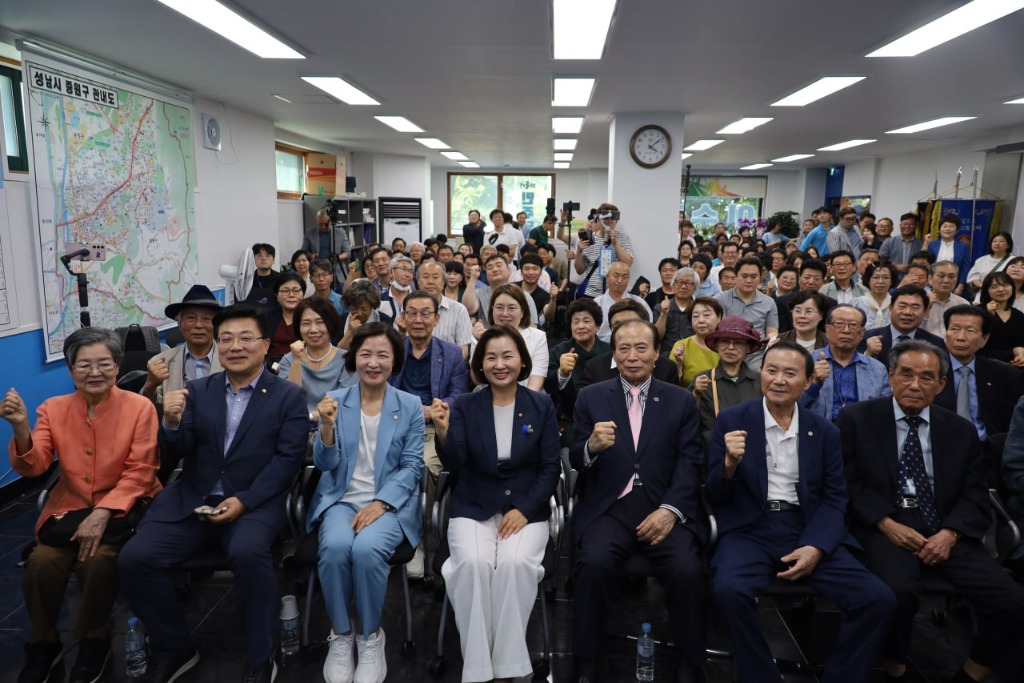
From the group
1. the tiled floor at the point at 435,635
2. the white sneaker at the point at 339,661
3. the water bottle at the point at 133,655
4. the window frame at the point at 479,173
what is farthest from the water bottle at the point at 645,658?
the window frame at the point at 479,173

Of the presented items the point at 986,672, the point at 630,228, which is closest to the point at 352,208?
the point at 630,228

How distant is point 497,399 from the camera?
296 centimetres

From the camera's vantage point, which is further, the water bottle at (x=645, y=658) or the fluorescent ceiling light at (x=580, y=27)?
the fluorescent ceiling light at (x=580, y=27)

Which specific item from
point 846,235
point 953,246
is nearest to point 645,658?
point 846,235

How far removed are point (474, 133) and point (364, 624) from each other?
29.7ft

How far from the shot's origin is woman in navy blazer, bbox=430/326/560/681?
248 centimetres

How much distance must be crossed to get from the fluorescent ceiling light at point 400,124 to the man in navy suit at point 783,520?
7.39 metres

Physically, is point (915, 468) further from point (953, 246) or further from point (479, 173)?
point (479, 173)

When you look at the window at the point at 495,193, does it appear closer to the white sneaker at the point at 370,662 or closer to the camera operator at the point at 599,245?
the camera operator at the point at 599,245

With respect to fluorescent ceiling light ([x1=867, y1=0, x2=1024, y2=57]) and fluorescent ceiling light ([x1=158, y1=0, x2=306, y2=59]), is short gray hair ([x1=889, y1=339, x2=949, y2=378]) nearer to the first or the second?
fluorescent ceiling light ([x1=867, y1=0, x2=1024, y2=57])

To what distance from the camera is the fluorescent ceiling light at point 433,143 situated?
11.4 meters

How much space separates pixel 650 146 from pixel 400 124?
12.6 feet

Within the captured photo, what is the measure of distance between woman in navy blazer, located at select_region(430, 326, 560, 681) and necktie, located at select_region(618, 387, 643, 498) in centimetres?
33

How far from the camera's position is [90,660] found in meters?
2.58
